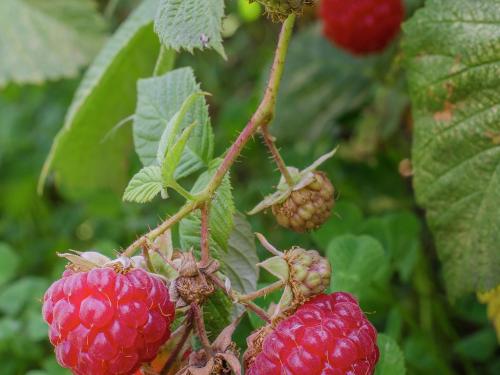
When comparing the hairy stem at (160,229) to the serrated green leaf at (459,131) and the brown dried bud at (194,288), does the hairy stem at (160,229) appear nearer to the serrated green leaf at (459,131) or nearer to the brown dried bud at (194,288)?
the brown dried bud at (194,288)

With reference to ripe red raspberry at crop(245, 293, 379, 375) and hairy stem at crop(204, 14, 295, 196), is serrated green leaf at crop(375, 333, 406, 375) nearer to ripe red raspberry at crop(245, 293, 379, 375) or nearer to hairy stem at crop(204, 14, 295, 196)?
ripe red raspberry at crop(245, 293, 379, 375)

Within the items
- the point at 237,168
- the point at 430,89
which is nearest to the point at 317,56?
the point at 237,168

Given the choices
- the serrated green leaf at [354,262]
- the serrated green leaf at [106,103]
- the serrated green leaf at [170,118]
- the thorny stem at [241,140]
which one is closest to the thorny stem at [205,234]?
the thorny stem at [241,140]

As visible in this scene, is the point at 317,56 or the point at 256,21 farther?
the point at 256,21

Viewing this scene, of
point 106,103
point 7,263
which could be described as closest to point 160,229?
point 106,103


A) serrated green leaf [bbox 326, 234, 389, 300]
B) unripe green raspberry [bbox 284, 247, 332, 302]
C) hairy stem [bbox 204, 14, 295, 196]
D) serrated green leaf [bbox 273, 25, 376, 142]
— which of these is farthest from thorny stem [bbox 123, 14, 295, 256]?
serrated green leaf [bbox 273, 25, 376, 142]

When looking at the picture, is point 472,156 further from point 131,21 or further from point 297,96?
point 297,96
